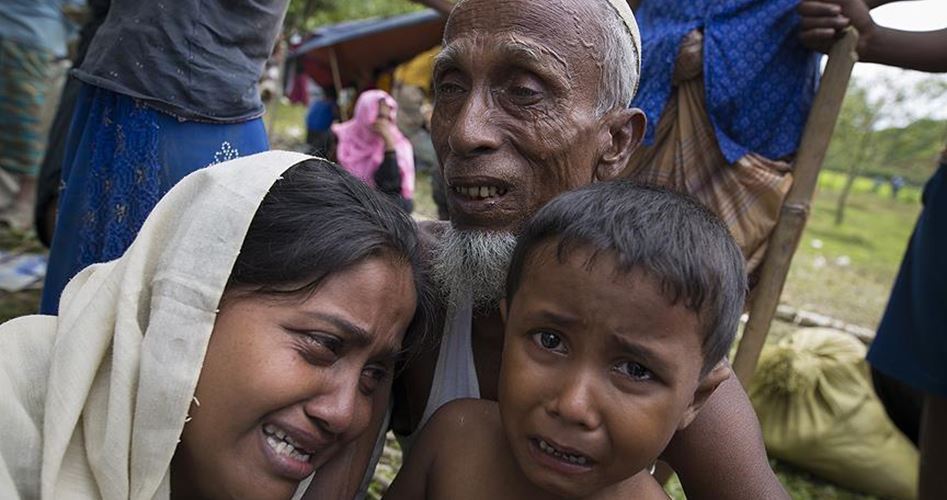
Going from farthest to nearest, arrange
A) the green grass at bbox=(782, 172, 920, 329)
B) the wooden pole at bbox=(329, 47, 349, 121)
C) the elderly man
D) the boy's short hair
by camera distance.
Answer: the wooden pole at bbox=(329, 47, 349, 121) < the green grass at bbox=(782, 172, 920, 329) < the elderly man < the boy's short hair

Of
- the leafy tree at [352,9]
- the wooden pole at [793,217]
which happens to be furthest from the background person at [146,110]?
the leafy tree at [352,9]

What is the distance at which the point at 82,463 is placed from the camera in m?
1.47

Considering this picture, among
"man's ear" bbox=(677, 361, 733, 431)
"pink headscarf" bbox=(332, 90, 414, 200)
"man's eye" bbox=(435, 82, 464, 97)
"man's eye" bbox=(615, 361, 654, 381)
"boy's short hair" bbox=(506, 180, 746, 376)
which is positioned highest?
"man's eye" bbox=(435, 82, 464, 97)

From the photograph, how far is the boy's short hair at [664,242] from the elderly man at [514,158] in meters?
0.38

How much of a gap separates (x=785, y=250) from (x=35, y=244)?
529 cm

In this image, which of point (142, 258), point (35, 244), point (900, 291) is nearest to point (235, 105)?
point (142, 258)

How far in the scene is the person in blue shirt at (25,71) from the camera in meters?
4.84

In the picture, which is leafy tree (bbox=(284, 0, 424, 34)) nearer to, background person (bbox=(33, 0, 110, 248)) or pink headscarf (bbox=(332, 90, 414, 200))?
pink headscarf (bbox=(332, 90, 414, 200))

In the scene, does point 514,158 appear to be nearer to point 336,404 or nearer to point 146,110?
point 336,404

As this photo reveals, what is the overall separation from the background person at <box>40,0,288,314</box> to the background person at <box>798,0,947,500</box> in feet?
6.27

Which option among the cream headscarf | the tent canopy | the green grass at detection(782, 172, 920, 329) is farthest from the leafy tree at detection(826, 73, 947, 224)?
the cream headscarf

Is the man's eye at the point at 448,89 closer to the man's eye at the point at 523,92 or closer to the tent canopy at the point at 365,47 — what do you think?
the man's eye at the point at 523,92

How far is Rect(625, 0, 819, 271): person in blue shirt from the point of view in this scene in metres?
2.76

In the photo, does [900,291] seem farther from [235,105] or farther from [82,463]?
[82,463]
